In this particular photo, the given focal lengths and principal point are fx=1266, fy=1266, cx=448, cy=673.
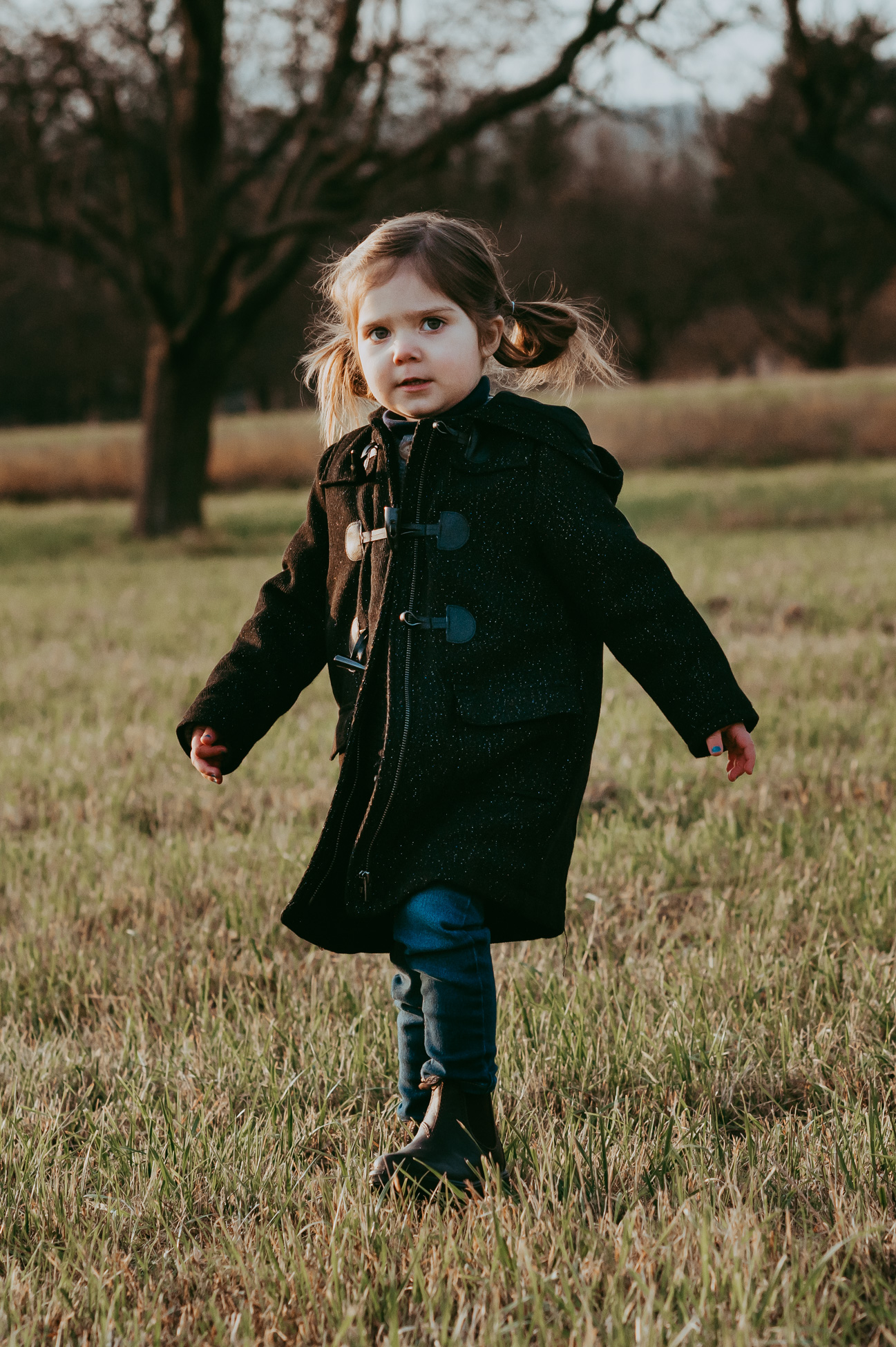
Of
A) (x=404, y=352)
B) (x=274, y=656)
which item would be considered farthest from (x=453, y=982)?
(x=404, y=352)

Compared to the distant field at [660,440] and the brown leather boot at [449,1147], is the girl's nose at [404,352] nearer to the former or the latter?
the brown leather boot at [449,1147]

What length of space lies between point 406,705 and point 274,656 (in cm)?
37

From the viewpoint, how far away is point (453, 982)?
75.0 inches

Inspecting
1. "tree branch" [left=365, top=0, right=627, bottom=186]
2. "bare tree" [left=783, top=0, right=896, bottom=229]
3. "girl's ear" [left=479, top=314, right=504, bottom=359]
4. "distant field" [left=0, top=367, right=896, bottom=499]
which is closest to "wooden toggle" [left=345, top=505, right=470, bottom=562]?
"girl's ear" [left=479, top=314, right=504, bottom=359]

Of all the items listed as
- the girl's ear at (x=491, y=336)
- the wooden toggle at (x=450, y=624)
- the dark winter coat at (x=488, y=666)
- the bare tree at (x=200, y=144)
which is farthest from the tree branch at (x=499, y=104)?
the wooden toggle at (x=450, y=624)

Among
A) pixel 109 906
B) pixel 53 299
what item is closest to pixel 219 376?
pixel 109 906

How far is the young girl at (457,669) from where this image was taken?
192 centimetres

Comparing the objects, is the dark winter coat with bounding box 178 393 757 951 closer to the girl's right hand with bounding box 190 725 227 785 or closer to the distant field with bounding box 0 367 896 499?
the girl's right hand with bounding box 190 725 227 785

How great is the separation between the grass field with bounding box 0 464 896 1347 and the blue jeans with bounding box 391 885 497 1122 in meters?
0.18

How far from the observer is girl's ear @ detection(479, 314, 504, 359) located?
85.0 inches

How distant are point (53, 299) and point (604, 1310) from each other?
38.3 m

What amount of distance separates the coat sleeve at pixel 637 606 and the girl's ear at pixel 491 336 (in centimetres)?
28

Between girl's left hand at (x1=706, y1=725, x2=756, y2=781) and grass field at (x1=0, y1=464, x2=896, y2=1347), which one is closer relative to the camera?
grass field at (x1=0, y1=464, x2=896, y2=1347)

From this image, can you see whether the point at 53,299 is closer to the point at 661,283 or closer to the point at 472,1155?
the point at 661,283
